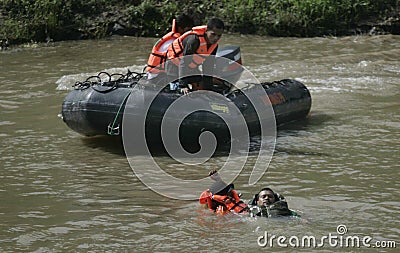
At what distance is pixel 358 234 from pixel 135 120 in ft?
10.3

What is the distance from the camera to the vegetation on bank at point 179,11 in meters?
15.9

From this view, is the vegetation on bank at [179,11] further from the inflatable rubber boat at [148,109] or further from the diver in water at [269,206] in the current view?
the diver in water at [269,206]

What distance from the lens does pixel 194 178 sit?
721 centimetres

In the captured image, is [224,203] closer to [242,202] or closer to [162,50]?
[242,202]

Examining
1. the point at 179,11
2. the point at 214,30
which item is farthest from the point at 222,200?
the point at 179,11

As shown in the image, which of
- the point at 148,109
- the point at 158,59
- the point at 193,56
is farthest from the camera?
the point at 158,59

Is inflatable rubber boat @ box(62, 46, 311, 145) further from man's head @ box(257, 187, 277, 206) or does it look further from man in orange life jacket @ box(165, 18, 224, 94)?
man's head @ box(257, 187, 277, 206)

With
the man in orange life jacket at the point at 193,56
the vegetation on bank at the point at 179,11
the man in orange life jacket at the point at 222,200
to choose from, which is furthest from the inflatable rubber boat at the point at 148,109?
the vegetation on bank at the point at 179,11

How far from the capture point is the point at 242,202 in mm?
6156

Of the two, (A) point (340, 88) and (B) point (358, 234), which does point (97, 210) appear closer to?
(B) point (358, 234)

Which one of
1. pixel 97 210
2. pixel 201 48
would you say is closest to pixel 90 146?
pixel 201 48

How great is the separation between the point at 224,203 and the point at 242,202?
0.15 m

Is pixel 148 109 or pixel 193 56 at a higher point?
pixel 193 56

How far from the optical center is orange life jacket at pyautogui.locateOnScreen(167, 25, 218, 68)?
823cm
